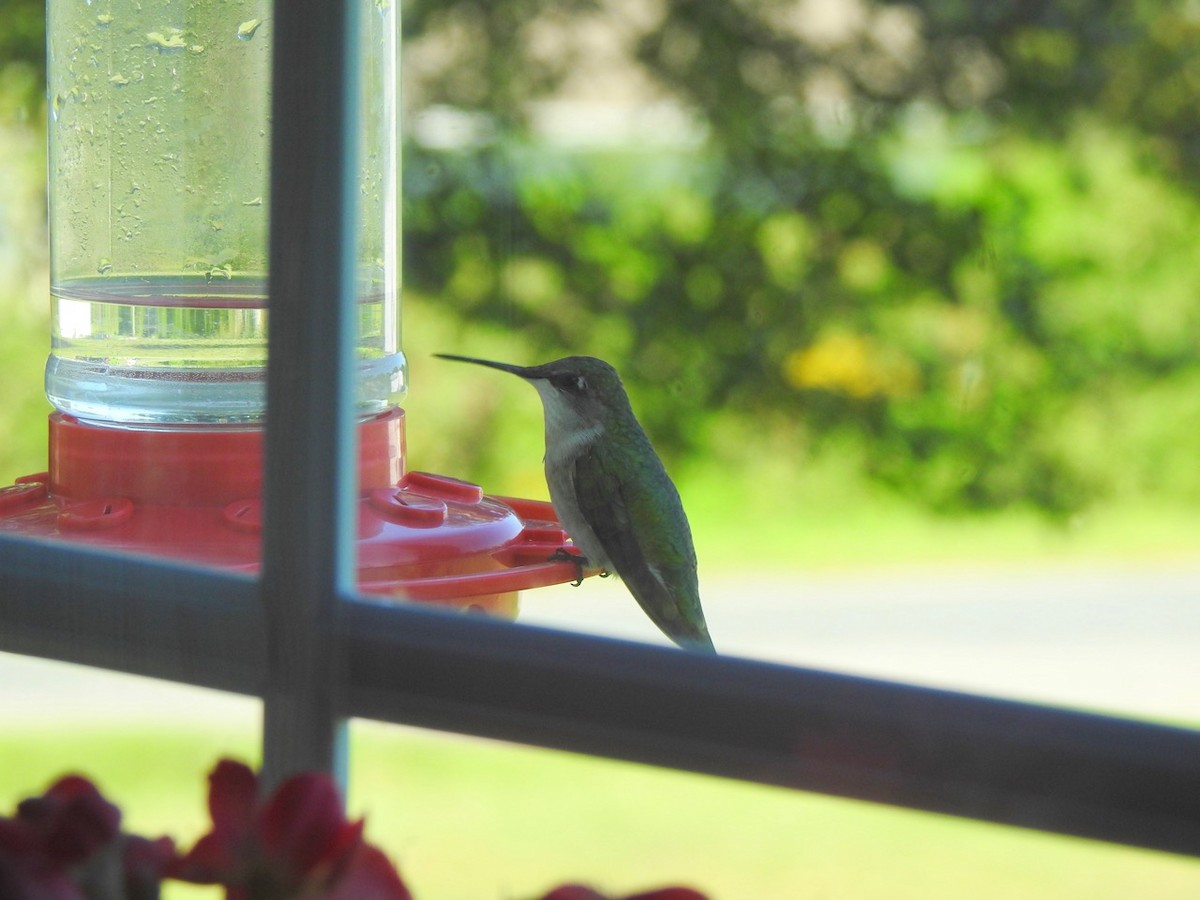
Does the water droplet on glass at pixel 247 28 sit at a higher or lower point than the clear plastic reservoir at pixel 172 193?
higher

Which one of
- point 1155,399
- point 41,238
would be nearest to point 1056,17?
point 1155,399

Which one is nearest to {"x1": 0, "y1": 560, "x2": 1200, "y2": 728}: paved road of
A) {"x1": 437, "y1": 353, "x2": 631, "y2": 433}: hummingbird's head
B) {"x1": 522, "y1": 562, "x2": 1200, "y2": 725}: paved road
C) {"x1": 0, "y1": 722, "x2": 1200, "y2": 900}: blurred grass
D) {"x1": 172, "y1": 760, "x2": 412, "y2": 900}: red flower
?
{"x1": 522, "y1": 562, "x2": 1200, "y2": 725}: paved road

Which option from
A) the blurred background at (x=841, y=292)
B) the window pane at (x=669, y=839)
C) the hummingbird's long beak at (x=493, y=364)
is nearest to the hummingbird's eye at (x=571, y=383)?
the hummingbird's long beak at (x=493, y=364)

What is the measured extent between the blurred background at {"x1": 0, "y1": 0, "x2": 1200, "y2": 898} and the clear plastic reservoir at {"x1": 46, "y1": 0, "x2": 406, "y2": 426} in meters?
3.21

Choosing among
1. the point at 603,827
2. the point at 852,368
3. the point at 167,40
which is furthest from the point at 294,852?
the point at 852,368

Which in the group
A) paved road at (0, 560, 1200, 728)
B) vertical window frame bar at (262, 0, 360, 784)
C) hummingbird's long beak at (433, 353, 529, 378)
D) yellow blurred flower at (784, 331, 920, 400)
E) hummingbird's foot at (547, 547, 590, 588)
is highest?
vertical window frame bar at (262, 0, 360, 784)

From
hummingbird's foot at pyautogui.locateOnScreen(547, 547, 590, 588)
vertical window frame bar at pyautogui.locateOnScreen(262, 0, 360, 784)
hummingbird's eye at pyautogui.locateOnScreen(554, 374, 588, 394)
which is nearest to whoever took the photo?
vertical window frame bar at pyautogui.locateOnScreen(262, 0, 360, 784)

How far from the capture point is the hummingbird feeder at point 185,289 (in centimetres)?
86

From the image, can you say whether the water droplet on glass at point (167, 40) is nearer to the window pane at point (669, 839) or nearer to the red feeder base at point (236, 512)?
the red feeder base at point (236, 512)

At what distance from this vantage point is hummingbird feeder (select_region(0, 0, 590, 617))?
33.9 inches

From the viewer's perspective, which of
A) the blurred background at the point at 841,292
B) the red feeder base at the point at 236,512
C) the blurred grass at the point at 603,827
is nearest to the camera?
the red feeder base at the point at 236,512

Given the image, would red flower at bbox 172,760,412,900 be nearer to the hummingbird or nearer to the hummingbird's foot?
the hummingbird's foot

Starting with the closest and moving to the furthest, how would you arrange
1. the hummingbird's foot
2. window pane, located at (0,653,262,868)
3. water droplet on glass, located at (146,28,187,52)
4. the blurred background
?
1. the hummingbird's foot
2. water droplet on glass, located at (146,28,187,52)
3. window pane, located at (0,653,262,868)
4. the blurred background

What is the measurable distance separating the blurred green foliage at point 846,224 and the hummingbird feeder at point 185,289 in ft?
10.8
